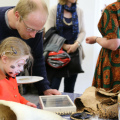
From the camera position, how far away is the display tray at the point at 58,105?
0.78m

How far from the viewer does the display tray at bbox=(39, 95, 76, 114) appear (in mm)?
781

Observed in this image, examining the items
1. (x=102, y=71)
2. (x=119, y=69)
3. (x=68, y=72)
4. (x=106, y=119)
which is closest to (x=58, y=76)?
(x=68, y=72)

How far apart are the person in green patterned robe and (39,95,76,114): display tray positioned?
1.15ft

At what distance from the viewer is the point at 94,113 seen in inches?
29.7

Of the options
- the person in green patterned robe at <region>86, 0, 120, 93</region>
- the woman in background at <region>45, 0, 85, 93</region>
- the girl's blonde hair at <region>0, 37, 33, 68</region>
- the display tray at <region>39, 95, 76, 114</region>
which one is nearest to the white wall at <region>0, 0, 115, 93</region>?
the woman in background at <region>45, 0, 85, 93</region>

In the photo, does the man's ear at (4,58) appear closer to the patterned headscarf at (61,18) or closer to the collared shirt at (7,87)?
the collared shirt at (7,87)

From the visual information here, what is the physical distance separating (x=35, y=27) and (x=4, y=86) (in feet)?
1.14

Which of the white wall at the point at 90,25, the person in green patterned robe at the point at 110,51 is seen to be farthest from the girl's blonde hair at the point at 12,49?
the white wall at the point at 90,25

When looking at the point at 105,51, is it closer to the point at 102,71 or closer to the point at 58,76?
the point at 102,71

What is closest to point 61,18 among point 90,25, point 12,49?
point 12,49

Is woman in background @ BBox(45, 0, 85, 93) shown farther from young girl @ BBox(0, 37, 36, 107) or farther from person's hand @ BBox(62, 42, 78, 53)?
young girl @ BBox(0, 37, 36, 107)

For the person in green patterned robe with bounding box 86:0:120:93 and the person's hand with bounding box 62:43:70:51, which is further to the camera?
the person's hand with bounding box 62:43:70:51

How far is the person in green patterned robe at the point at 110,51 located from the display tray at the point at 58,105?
13.8 inches

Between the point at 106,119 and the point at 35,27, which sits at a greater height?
the point at 35,27
